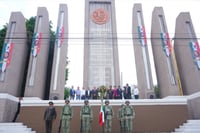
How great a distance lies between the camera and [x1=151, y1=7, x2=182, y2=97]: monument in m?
15.2

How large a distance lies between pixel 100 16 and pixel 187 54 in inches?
375

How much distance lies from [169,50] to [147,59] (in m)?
1.97

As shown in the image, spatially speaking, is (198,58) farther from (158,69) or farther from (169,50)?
(158,69)

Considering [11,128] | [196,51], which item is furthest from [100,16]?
[11,128]

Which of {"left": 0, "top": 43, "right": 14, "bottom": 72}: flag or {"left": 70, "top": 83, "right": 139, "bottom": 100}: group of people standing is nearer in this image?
{"left": 70, "top": 83, "right": 139, "bottom": 100}: group of people standing

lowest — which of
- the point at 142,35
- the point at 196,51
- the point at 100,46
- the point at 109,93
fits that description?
the point at 109,93

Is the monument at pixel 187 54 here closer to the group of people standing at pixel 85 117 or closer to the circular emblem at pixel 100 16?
the circular emblem at pixel 100 16

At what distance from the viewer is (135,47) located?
59.4 ft

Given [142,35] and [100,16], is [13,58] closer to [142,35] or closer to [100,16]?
[100,16]

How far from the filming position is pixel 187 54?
1661 cm

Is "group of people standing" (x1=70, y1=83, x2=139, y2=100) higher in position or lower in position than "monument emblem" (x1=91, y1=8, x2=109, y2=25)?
lower

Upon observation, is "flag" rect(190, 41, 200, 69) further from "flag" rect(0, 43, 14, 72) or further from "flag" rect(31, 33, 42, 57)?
"flag" rect(0, 43, 14, 72)

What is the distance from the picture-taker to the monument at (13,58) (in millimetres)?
14367

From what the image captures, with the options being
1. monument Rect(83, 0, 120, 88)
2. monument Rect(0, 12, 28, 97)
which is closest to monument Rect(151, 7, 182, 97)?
monument Rect(83, 0, 120, 88)
